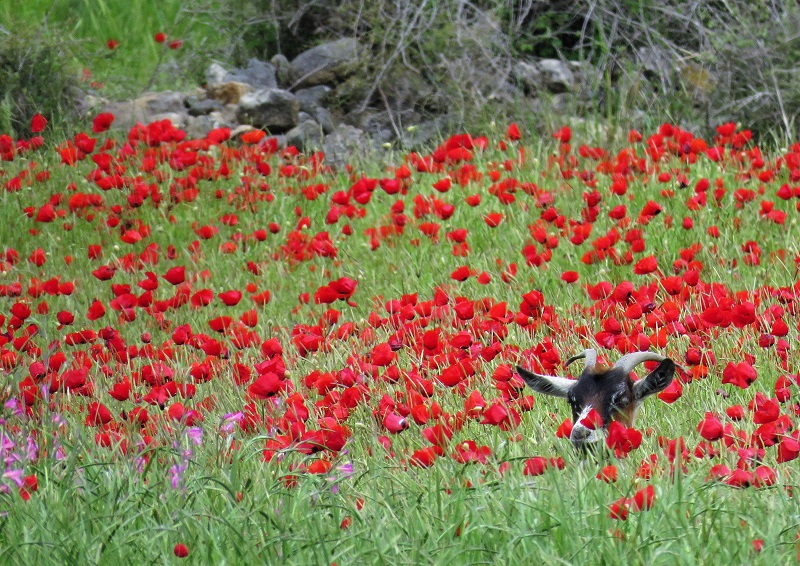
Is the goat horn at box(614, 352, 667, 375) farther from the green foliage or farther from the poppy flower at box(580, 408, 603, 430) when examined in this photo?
the green foliage

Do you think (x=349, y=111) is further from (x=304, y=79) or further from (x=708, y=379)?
(x=708, y=379)

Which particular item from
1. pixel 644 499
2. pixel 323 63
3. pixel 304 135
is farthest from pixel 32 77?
pixel 644 499

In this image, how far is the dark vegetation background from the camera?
7.16 m

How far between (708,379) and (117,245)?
11.5ft

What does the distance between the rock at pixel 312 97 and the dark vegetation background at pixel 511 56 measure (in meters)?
0.31

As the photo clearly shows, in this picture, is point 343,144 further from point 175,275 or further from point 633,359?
point 633,359

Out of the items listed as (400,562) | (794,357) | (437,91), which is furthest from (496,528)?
(437,91)

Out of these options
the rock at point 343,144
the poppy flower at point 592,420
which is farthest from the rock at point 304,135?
the poppy flower at point 592,420

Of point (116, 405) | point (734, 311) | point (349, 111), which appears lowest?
point (349, 111)

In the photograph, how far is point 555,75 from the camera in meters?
8.40

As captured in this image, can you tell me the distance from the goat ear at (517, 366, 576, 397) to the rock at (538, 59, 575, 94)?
19.1 feet

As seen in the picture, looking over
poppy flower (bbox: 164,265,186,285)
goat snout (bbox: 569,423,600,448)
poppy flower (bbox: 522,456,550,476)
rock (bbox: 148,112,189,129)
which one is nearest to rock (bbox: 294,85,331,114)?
rock (bbox: 148,112,189,129)

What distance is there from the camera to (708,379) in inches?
132

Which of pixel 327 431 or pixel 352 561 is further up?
pixel 352 561
